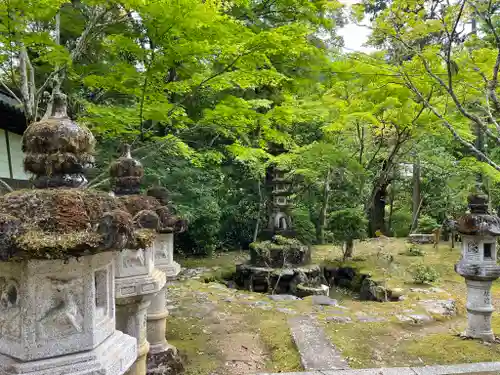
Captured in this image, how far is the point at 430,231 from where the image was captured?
61.8 ft

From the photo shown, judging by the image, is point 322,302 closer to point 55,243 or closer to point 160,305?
point 160,305

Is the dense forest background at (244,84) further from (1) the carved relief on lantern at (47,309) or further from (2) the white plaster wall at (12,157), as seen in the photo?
(1) the carved relief on lantern at (47,309)

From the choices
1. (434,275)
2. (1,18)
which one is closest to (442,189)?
(434,275)

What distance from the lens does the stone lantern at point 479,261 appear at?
6238 millimetres

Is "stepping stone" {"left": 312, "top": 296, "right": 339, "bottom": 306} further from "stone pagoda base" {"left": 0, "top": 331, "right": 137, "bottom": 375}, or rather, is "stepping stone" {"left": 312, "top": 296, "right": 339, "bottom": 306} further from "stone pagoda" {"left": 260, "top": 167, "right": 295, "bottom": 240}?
"stone pagoda base" {"left": 0, "top": 331, "right": 137, "bottom": 375}

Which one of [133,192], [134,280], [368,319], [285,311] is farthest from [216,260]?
[134,280]

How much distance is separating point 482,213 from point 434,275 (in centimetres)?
595

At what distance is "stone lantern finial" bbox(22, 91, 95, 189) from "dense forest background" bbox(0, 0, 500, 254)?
341cm

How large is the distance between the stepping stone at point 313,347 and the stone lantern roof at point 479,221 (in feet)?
9.31

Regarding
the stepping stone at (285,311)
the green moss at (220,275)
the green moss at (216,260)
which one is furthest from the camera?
the green moss at (216,260)

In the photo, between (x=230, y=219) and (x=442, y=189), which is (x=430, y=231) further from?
(x=230, y=219)

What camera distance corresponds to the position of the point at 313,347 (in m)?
6.22

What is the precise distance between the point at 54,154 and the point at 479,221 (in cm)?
614

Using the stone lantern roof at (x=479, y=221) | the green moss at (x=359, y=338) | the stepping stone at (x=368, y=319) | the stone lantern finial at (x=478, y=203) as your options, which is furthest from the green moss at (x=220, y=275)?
the stone lantern finial at (x=478, y=203)
